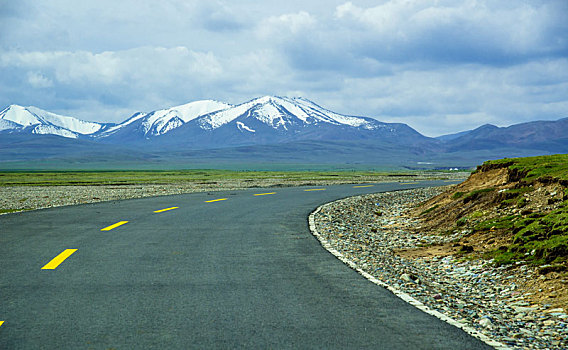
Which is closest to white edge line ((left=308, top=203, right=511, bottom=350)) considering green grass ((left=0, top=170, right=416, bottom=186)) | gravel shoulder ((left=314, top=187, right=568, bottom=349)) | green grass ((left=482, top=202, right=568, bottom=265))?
gravel shoulder ((left=314, top=187, right=568, bottom=349))

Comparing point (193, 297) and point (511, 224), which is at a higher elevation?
point (511, 224)

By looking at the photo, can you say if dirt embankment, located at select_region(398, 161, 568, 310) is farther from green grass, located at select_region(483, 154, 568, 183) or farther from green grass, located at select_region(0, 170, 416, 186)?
green grass, located at select_region(0, 170, 416, 186)

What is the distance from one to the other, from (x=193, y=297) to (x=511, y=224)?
29.0 ft

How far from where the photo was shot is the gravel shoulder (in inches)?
254

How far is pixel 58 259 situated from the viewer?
10203 millimetres

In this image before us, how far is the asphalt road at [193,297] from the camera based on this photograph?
582 cm

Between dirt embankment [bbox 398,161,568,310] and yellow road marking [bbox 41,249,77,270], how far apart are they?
7.40 metres

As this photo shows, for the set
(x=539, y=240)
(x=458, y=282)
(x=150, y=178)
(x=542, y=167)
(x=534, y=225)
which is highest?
(x=542, y=167)

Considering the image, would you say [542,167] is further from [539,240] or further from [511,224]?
[539,240]

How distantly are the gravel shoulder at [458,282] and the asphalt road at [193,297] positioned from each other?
0.57 metres

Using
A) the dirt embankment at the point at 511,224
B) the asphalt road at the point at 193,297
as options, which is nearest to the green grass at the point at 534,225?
the dirt embankment at the point at 511,224

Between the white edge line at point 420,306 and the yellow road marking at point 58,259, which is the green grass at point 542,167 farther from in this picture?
the yellow road marking at point 58,259

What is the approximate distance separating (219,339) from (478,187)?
15985mm

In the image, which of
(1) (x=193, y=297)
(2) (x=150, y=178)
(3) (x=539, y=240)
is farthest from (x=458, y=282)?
(2) (x=150, y=178)
